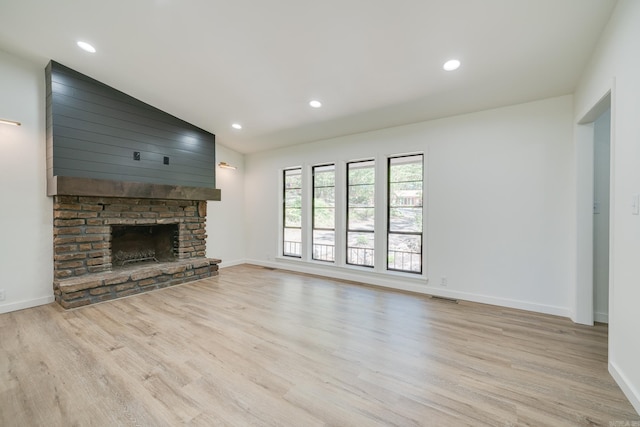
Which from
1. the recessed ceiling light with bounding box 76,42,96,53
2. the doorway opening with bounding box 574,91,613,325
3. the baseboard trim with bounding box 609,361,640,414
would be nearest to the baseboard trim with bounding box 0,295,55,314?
the recessed ceiling light with bounding box 76,42,96,53

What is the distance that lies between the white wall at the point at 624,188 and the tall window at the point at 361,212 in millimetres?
2892

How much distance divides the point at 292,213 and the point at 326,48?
354 cm

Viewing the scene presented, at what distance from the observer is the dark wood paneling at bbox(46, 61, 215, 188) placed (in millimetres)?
3385

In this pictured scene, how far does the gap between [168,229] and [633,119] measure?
6.11 metres

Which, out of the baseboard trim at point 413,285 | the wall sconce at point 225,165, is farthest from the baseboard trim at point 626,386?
the wall sconce at point 225,165

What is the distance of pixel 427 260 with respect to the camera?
3930mm

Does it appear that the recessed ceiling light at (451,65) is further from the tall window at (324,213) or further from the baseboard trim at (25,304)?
the baseboard trim at (25,304)

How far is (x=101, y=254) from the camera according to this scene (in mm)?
3844

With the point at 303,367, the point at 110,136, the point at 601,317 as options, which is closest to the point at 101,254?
the point at 110,136

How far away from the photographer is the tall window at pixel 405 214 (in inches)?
164

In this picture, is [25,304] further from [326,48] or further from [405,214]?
[405,214]

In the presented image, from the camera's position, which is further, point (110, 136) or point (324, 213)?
point (324, 213)

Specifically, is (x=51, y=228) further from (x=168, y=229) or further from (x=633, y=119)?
(x=633, y=119)

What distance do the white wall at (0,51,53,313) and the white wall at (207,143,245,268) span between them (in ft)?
8.04
